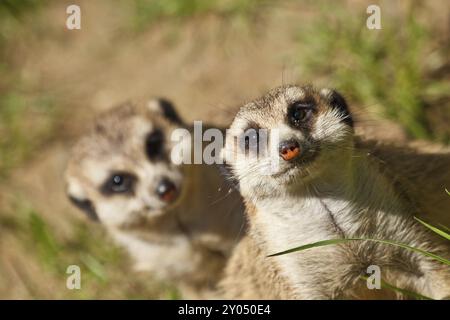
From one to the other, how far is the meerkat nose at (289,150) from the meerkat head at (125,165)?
1912mm

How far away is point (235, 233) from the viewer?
209 inches

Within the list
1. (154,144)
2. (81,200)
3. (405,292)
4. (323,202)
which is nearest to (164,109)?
(154,144)

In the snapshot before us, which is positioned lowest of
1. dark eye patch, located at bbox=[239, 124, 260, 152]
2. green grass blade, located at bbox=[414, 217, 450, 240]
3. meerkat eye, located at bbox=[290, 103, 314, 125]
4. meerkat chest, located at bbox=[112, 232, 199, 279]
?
meerkat chest, located at bbox=[112, 232, 199, 279]

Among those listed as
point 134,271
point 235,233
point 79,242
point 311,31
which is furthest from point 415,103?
point 79,242

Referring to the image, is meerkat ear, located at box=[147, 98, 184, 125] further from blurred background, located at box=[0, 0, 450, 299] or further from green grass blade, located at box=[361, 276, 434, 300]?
green grass blade, located at box=[361, 276, 434, 300]

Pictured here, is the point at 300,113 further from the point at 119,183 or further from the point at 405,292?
the point at 119,183

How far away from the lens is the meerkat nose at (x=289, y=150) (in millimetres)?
3273

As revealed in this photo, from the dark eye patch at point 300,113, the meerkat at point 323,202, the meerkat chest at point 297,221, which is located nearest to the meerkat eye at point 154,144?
the meerkat at point 323,202

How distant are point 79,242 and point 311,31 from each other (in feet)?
8.44

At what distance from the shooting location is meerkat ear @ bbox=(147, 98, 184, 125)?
18.2 ft

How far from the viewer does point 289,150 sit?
3.27 metres

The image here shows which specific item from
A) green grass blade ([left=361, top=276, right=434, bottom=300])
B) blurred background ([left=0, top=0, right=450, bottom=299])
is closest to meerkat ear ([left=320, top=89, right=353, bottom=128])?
green grass blade ([left=361, top=276, right=434, bottom=300])

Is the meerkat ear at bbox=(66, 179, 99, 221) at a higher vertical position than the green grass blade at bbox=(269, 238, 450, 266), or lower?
higher

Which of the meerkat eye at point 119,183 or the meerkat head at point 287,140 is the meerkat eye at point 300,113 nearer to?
the meerkat head at point 287,140
